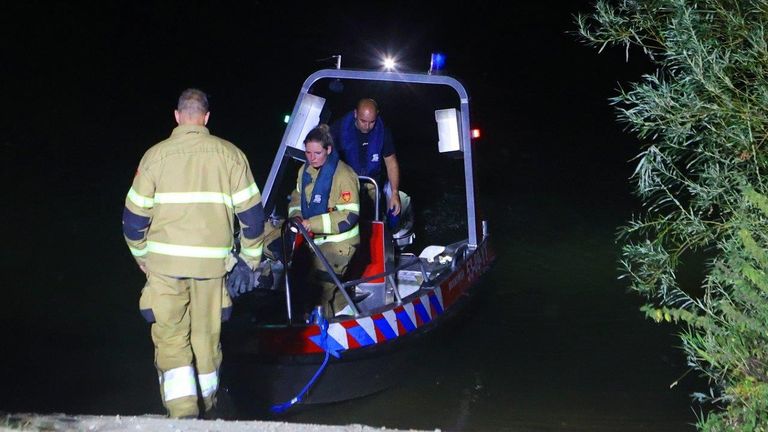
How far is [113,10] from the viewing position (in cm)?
2408

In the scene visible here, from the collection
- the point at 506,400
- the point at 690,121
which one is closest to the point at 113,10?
the point at 506,400

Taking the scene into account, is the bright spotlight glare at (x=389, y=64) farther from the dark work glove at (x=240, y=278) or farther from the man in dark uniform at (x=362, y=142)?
the dark work glove at (x=240, y=278)

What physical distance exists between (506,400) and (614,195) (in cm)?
757

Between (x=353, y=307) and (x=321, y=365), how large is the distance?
0.45m

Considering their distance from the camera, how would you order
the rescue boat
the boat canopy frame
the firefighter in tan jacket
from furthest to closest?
the boat canopy frame → the rescue boat → the firefighter in tan jacket

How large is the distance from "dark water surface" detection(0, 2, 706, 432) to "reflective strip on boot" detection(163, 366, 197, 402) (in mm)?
1623

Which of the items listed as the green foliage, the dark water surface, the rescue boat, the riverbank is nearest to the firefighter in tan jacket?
the riverbank

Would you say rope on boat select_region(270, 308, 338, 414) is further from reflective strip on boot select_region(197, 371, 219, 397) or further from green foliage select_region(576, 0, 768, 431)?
green foliage select_region(576, 0, 768, 431)

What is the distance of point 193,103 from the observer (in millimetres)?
4863

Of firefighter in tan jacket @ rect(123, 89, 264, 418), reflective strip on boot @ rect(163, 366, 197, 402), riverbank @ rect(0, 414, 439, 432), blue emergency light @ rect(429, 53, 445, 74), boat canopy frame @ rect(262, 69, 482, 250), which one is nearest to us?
riverbank @ rect(0, 414, 439, 432)

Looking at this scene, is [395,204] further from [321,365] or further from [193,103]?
[193,103]

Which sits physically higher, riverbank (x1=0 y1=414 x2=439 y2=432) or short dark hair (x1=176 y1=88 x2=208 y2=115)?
short dark hair (x1=176 y1=88 x2=208 y2=115)

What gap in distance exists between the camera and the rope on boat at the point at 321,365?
6.06 m

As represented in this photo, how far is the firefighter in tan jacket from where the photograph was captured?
483cm
